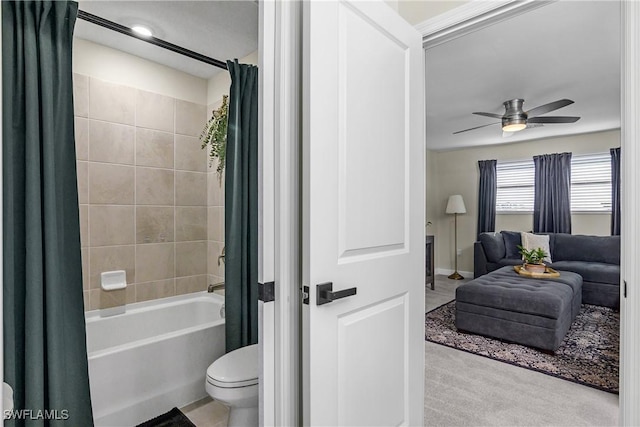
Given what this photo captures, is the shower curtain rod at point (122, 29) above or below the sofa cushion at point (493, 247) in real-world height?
above

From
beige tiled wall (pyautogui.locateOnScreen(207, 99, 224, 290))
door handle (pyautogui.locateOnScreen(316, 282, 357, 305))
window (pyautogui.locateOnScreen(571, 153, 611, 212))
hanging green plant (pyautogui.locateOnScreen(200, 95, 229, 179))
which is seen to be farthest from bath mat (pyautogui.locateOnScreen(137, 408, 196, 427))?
window (pyautogui.locateOnScreen(571, 153, 611, 212))

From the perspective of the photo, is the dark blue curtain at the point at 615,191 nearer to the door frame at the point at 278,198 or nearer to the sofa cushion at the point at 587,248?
the sofa cushion at the point at 587,248

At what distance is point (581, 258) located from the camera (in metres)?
4.93

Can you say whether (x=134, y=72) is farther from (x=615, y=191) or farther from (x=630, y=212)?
(x=615, y=191)

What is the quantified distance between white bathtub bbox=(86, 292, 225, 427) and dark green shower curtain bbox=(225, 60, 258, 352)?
0.65ft

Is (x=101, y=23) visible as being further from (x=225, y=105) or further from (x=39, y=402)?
(x=39, y=402)

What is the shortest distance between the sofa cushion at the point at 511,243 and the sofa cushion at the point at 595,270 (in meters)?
0.61

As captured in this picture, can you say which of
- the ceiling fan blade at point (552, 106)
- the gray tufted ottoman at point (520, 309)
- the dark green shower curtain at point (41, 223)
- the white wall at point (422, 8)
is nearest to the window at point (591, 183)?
the gray tufted ottoman at point (520, 309)

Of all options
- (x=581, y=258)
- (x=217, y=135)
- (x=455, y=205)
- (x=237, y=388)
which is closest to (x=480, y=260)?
(x=455, y=205)

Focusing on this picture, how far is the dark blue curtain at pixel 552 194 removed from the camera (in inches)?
212

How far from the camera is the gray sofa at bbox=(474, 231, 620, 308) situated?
4.31 meters

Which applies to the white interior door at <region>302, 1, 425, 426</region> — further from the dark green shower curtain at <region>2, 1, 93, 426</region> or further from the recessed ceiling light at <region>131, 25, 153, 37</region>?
the recessed ceiling light at <region>131, 25, 153, 37</region>

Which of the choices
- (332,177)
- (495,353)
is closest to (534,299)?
(495,353)

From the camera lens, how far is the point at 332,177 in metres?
1.24
